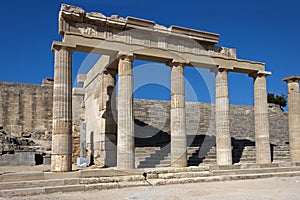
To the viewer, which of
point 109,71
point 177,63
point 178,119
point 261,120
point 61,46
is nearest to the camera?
point 61,46

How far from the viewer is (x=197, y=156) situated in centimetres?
1567

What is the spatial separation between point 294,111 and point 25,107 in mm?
22436

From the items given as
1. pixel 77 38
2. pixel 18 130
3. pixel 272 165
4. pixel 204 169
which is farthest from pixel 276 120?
pixel 18 130

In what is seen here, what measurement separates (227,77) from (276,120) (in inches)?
536

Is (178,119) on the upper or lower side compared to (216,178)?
upper

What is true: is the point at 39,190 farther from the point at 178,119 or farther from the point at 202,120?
the point at 202,120

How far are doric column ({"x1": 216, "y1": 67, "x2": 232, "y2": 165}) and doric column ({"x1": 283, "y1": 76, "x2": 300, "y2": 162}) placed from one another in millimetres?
4669

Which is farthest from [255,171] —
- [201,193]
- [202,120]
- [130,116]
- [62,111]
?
[62,111]

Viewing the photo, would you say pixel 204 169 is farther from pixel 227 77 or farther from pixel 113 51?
pixel 113 51

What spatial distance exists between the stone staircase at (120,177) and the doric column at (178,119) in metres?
0.76

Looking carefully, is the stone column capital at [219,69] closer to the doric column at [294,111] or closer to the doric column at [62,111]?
the doric column at [294,111]

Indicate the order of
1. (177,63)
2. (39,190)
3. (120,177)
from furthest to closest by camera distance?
(177,63) < (120,177) < (39,190)

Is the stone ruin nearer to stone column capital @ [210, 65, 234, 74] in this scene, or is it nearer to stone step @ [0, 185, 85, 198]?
stone column capital @ [210, 65, 234, 74]

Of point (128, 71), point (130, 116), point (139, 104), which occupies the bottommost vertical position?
point (130, 116)
